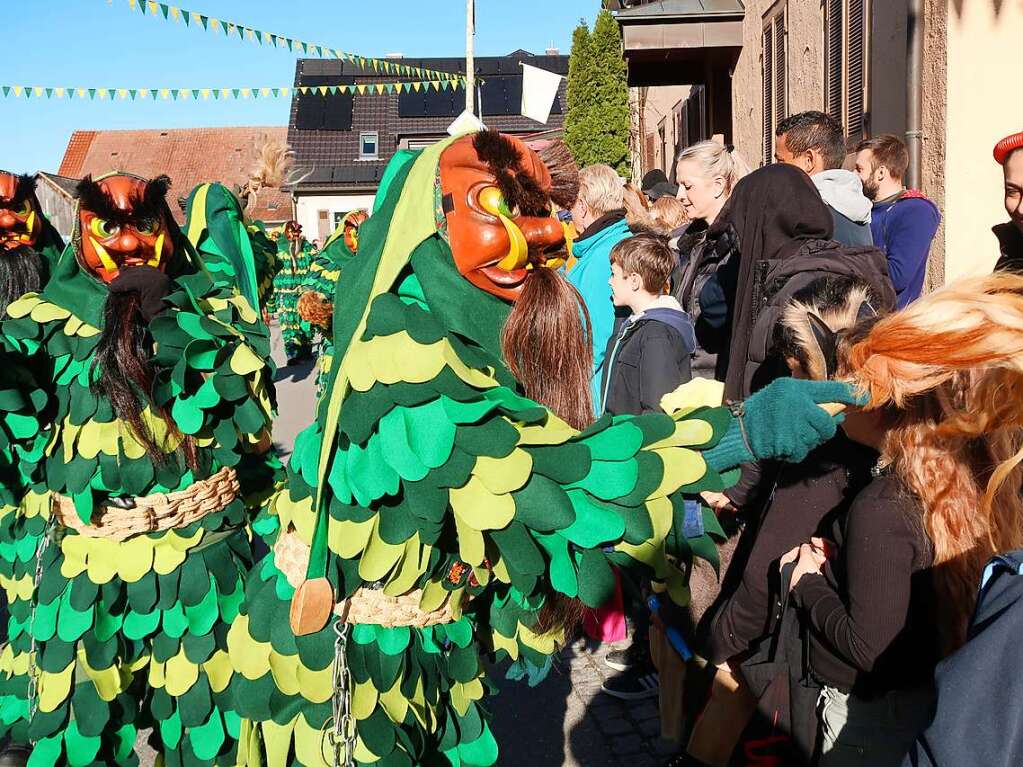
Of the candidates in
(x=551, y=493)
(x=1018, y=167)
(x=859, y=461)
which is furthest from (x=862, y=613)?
(x=1018, y=167)

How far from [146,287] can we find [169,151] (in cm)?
4063

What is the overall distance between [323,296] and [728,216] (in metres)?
3.96

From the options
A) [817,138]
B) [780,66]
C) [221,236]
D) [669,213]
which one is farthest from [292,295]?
[817,138]

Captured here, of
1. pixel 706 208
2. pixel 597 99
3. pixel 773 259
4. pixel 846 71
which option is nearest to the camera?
pixel 773 259

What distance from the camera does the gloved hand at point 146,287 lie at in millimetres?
2594

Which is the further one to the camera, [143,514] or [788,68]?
[788,68]

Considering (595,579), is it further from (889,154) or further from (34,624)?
(889,154)

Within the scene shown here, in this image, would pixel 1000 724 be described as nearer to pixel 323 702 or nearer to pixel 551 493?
pixel 551 493

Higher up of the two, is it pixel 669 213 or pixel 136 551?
pixel 669 213

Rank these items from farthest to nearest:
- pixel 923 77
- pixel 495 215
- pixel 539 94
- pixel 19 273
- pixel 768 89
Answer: pixel 768 89 < pixel 539 94 < pixel 923 77 < pixel 19 273 < pixel 495 215

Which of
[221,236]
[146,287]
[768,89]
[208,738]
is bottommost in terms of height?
[208,738]

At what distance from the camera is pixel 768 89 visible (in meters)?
8.89

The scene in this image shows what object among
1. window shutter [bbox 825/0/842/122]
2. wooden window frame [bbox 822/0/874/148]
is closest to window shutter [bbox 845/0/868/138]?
wooden window frame [bbox 822/0/874/148]

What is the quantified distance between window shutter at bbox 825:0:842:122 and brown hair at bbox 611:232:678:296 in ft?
14.4
